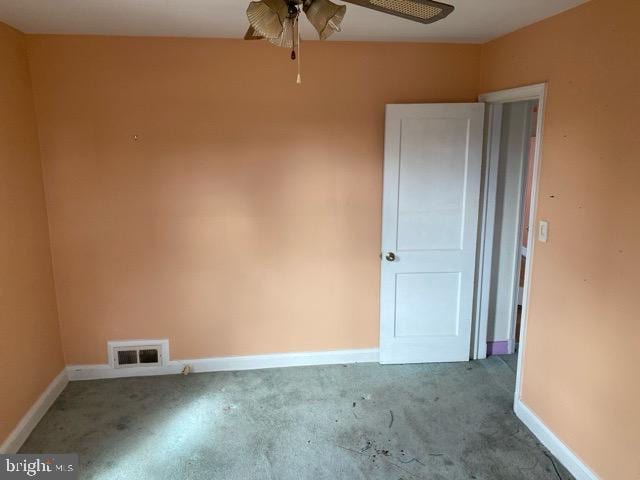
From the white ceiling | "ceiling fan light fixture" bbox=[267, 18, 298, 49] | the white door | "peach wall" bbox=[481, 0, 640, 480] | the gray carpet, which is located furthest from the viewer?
the white door

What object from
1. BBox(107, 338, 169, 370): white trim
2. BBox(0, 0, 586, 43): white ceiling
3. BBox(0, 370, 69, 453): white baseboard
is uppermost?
BBox(0, 0, 586, 43): white ceiling

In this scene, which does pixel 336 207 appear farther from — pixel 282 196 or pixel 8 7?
pixel 8 7

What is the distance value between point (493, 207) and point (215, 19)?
236 cm

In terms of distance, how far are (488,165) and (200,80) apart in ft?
7.19

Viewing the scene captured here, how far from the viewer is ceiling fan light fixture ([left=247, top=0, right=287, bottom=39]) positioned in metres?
1.33

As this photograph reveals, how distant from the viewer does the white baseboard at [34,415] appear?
2495 mm

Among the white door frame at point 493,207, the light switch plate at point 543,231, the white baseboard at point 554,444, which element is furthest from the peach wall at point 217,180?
the white baseboard at point 554,444

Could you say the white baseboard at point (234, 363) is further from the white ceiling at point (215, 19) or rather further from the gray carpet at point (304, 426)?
the white ceiling at point (215, 19)

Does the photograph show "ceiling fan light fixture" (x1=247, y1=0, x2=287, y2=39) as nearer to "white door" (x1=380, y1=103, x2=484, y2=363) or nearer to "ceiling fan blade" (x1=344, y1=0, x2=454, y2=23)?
"ceiling fan blade" (x1=344, y1=0, x2=454, y2=23)

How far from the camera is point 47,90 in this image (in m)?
2.96

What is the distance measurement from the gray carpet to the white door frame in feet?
0.93

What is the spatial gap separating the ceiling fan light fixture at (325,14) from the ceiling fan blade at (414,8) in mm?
57

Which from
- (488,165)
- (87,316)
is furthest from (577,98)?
(87,316)

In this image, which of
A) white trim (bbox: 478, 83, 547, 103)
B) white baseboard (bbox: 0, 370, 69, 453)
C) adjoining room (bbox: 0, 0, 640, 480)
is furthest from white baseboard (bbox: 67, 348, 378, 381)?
white trim (bbox: 478, 83, 547, 103)
